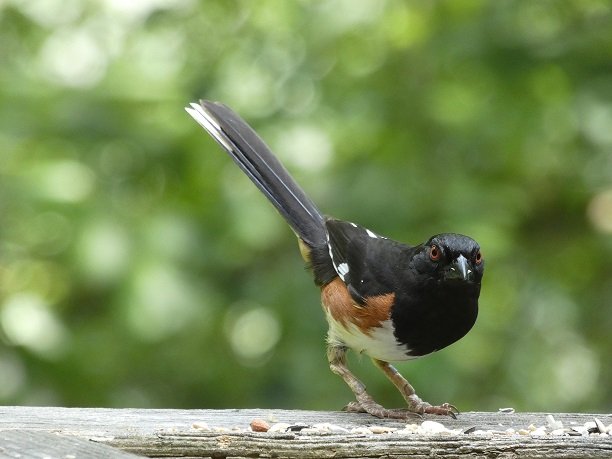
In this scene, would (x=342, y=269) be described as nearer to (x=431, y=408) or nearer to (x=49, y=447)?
(x=431, y=408)

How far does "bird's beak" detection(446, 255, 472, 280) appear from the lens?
11.8ft

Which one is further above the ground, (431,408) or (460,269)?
(460,269)

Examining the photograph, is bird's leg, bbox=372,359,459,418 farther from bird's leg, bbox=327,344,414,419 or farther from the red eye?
the red eye

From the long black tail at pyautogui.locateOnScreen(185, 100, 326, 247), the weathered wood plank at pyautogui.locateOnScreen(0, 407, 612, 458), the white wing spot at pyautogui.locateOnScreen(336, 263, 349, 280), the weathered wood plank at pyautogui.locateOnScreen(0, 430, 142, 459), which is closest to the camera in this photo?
the weathered wood plank at pyautogui.locateOnScreen(0, 430, 142, 459)

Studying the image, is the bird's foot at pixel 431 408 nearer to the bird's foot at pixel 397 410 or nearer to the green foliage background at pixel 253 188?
the bird's foot at pixel 397 410

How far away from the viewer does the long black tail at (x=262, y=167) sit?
4508mm

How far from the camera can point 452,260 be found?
12.0 feet

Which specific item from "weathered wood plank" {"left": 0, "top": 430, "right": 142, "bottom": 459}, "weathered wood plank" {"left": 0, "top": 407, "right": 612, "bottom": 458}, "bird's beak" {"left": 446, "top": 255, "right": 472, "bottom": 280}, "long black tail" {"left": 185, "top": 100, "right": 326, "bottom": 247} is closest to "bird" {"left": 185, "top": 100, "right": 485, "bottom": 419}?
"bird's beak" {"left": 446, "top": 255, "right": 472, "bottom": 280}

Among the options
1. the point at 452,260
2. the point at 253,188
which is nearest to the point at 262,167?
the point at 253,188

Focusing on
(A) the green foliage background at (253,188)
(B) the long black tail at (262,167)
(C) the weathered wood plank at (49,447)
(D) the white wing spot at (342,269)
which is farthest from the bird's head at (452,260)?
(C) the weathered wood plank at (49,447)

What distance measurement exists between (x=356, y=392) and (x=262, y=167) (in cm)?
119

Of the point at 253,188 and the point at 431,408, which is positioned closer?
the point at 431,408

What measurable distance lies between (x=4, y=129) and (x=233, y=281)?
4.48 ft

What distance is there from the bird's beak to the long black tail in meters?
0.97
